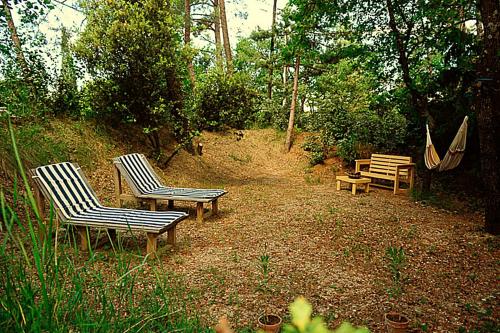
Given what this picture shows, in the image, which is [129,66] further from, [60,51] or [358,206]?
[358,206]

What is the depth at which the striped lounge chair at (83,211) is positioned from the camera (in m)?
3.46

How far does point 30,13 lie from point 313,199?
500 centimetres

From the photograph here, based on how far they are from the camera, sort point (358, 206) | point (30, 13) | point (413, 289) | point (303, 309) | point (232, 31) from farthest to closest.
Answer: point (232, 31) → point (358, 206) → point (30, 13) → point (413, 289) → point (303, 309)

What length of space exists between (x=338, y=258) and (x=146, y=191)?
2875 mm

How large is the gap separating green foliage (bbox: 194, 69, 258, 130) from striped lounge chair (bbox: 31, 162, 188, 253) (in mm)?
3691

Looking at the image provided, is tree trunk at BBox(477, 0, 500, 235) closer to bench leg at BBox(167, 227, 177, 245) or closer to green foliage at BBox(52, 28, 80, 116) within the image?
bench leg at BBox(167, 227, 177, 245)

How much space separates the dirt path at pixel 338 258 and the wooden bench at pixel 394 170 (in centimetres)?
37

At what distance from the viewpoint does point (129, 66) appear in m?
6.66

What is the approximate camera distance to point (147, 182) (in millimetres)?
5430

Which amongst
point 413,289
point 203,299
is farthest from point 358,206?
point 203,299

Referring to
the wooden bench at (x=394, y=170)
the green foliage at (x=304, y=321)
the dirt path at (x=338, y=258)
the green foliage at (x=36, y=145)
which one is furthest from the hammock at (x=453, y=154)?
the green foliage at (x=36, y=145)

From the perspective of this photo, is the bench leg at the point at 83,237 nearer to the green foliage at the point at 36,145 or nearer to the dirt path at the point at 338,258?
the dirt path at the point at 338,258

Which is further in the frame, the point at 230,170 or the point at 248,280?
the point at 230,170

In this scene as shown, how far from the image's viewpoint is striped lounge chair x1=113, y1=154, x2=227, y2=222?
16.1ft
